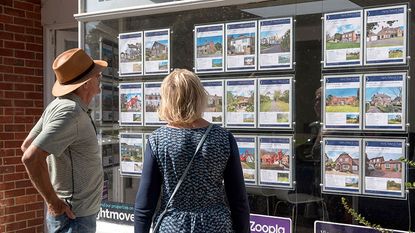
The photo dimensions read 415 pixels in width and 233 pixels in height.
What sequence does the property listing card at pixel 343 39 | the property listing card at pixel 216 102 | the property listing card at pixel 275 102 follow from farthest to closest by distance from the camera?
1. the property listing card at pixel 216 102
2. the property listing card at pixel 275 102
3. the property listing card at pixel 343 39

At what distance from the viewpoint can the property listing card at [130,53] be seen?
4020 mm

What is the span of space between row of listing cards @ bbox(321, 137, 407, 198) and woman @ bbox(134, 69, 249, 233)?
1095 millimetres

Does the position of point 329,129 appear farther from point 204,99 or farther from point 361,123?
point 204,99

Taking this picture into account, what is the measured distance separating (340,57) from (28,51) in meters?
3.63

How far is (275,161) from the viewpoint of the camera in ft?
11.2

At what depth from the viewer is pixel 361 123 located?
3.10 m

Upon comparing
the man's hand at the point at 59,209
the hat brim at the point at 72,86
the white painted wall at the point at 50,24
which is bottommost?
the man's hand at the point at 59,209

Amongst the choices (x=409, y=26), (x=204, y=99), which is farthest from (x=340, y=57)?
(x=204, y=99)

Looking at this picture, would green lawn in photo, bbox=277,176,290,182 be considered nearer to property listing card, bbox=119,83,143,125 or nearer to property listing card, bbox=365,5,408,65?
property listing card, bbox=365,5,408,65

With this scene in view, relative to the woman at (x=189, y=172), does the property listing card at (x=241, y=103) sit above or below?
above

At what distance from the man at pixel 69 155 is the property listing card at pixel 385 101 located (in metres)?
1.73

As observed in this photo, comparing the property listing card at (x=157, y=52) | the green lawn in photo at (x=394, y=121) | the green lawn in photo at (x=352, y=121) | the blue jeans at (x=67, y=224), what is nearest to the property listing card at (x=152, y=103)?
the property listing card at (x=157, y=52)

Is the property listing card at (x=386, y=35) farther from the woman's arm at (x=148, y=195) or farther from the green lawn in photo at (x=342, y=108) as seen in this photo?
the woman's arm at (x=148, y=195)

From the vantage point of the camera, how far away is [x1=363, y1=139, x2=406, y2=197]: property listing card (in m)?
2.99
